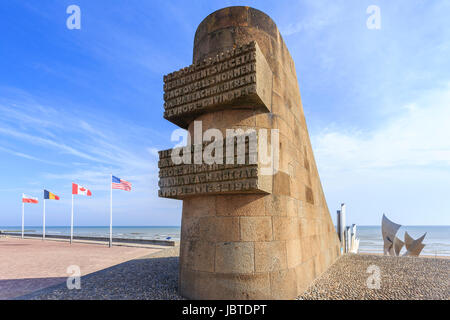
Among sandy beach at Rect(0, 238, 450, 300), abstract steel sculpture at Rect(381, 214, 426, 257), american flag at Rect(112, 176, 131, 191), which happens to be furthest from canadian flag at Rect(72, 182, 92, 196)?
abstract steel sculpture at Rect(381, 214, 426, 257)

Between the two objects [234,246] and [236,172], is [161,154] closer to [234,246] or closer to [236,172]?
[236,172]

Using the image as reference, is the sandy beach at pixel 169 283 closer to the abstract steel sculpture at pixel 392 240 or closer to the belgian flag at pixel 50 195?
the abstract steel sculpture at pixel 392 240

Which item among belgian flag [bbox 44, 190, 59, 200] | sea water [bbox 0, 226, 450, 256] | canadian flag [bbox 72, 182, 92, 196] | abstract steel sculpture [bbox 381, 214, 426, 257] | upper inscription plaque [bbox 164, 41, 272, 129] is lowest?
sea water [bbox 0, 226, 450, 256]

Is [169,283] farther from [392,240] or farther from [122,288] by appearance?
[392,240]

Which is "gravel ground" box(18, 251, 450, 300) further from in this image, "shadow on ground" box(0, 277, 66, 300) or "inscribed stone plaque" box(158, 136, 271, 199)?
"inscribed stone plaque" box(158, 136, 271, 199)

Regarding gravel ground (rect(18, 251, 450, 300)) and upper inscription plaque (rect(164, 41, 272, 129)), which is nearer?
upper inscription plaque (rect(164, 41, 272, 129))

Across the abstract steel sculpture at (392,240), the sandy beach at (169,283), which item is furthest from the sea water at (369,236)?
the sandy beach at (169,283)

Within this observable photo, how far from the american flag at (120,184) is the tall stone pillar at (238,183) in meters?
13.1

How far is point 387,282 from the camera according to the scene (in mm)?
7230

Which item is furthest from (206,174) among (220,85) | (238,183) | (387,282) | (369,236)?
(369,236)

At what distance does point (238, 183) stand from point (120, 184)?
1538 cm

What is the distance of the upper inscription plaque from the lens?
5648 mm

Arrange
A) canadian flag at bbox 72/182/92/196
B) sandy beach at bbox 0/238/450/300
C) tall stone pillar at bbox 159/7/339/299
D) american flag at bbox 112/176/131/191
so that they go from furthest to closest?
canadian flag at bbox 72/182/92/196 → american flag at bbox 112/176/131/191 → sandy beach at bbox 0/238/450/300 → tall stone pillar at bbox 159/7/339/299
